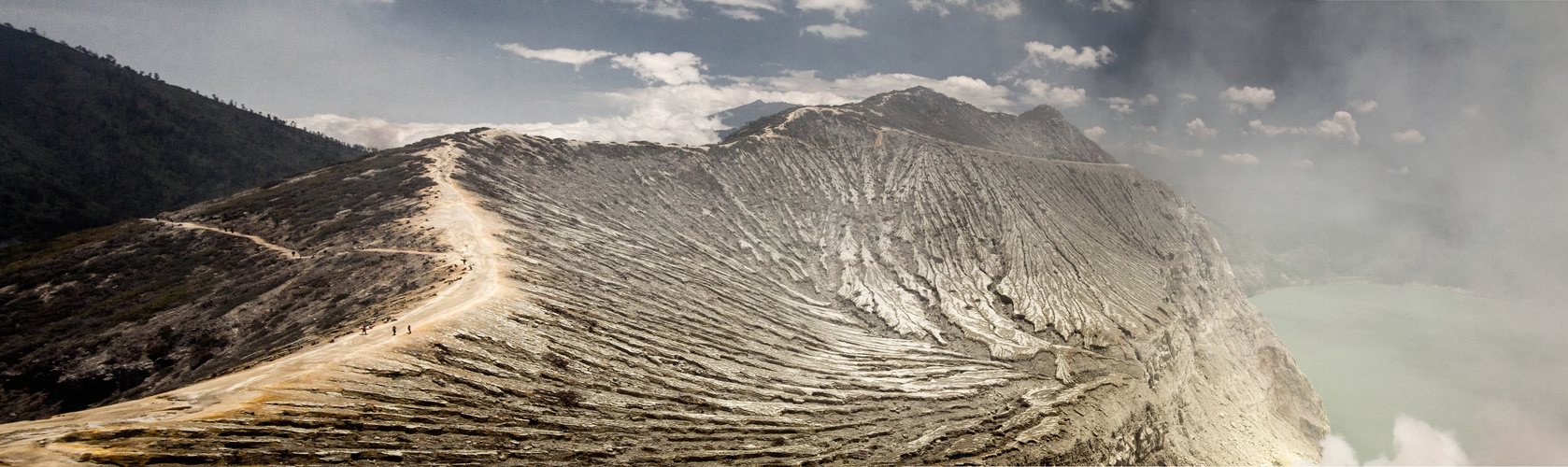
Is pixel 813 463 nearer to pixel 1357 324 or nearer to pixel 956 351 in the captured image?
pixel 956 351

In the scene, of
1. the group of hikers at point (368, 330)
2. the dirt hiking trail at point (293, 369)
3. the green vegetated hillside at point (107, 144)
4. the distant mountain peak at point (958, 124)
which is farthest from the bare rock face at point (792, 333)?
the green vegetated hillside at point (107, 144)

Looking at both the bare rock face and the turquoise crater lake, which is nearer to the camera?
the bare rock face

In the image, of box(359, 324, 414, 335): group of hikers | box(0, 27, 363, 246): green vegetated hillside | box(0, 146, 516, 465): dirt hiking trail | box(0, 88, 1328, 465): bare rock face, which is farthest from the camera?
box(0, 27, 363, 246): green vegetated hillside

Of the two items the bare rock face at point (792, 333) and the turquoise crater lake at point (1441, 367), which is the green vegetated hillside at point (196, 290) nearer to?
the bare rock face at point (792, 333)

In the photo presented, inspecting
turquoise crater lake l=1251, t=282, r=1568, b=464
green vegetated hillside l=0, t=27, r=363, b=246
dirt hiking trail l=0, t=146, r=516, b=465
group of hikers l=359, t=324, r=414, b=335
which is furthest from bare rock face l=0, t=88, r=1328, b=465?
green vegetated hillside l=0, t=27, r=363, b=246

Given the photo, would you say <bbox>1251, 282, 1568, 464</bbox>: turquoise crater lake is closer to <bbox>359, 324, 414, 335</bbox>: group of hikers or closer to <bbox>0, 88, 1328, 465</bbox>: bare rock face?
<bbox>0, 88, 1328, 465</bbox>: bare rock face

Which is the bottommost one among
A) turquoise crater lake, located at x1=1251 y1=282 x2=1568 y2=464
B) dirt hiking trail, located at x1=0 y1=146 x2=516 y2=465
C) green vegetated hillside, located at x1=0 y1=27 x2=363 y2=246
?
turquoise crater lake, located at x1=1251 y1=282 x2=1568 y2=464

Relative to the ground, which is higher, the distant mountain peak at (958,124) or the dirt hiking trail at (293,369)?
the distant mountain peak at (958,124)
